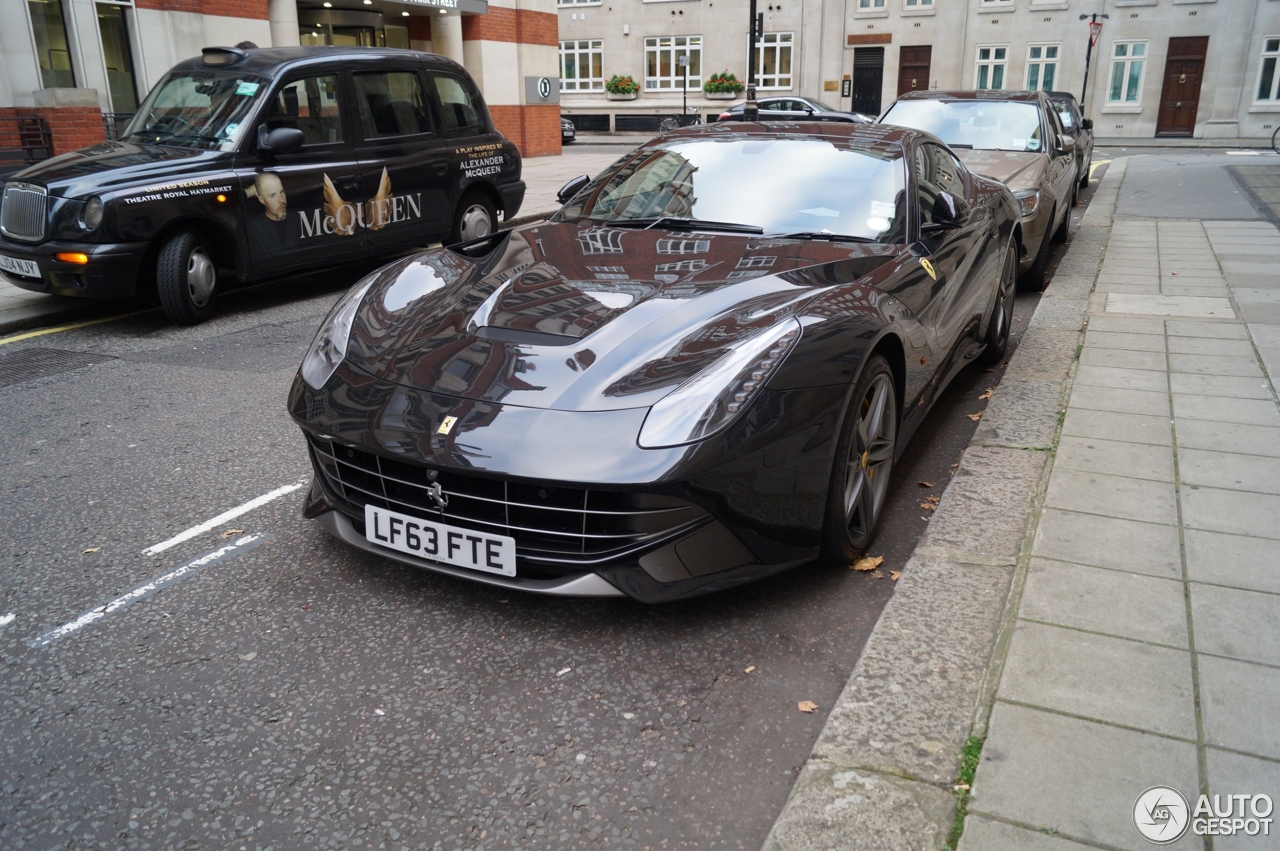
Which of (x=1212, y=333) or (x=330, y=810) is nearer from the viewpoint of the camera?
(x=330, y=810)

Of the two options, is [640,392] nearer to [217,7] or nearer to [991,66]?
[217,7]

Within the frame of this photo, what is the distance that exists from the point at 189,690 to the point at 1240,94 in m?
44.0

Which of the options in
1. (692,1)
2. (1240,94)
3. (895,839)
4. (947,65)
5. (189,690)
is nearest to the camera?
(895,839)

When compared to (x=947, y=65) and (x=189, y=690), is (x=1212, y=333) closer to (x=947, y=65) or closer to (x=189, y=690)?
(x=189, y=690)

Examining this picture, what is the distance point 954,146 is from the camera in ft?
30.6

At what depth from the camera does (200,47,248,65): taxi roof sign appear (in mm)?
8255

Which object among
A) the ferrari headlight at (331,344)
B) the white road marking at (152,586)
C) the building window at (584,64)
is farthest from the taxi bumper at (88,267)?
the building window at (584,64)

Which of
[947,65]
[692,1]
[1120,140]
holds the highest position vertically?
[692,1]

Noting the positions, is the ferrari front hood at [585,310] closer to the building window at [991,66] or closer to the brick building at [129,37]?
the brick building at [129,37]

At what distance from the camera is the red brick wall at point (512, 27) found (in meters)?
22.2

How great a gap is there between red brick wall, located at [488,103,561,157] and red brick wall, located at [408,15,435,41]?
1.55 metres

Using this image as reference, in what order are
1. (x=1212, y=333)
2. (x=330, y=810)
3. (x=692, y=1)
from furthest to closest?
(x=692, y=1) < (x=1212, y=333) < (x=330, y=810)

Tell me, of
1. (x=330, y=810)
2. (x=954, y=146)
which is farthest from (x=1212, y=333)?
(x=330, y=810)

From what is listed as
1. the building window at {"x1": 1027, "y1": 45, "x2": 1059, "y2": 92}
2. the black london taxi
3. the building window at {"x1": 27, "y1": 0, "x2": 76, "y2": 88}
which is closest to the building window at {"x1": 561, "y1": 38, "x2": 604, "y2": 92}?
the building window at {"x1": 1027, "y1": 45, "x2": 1059, "y2": 92}
